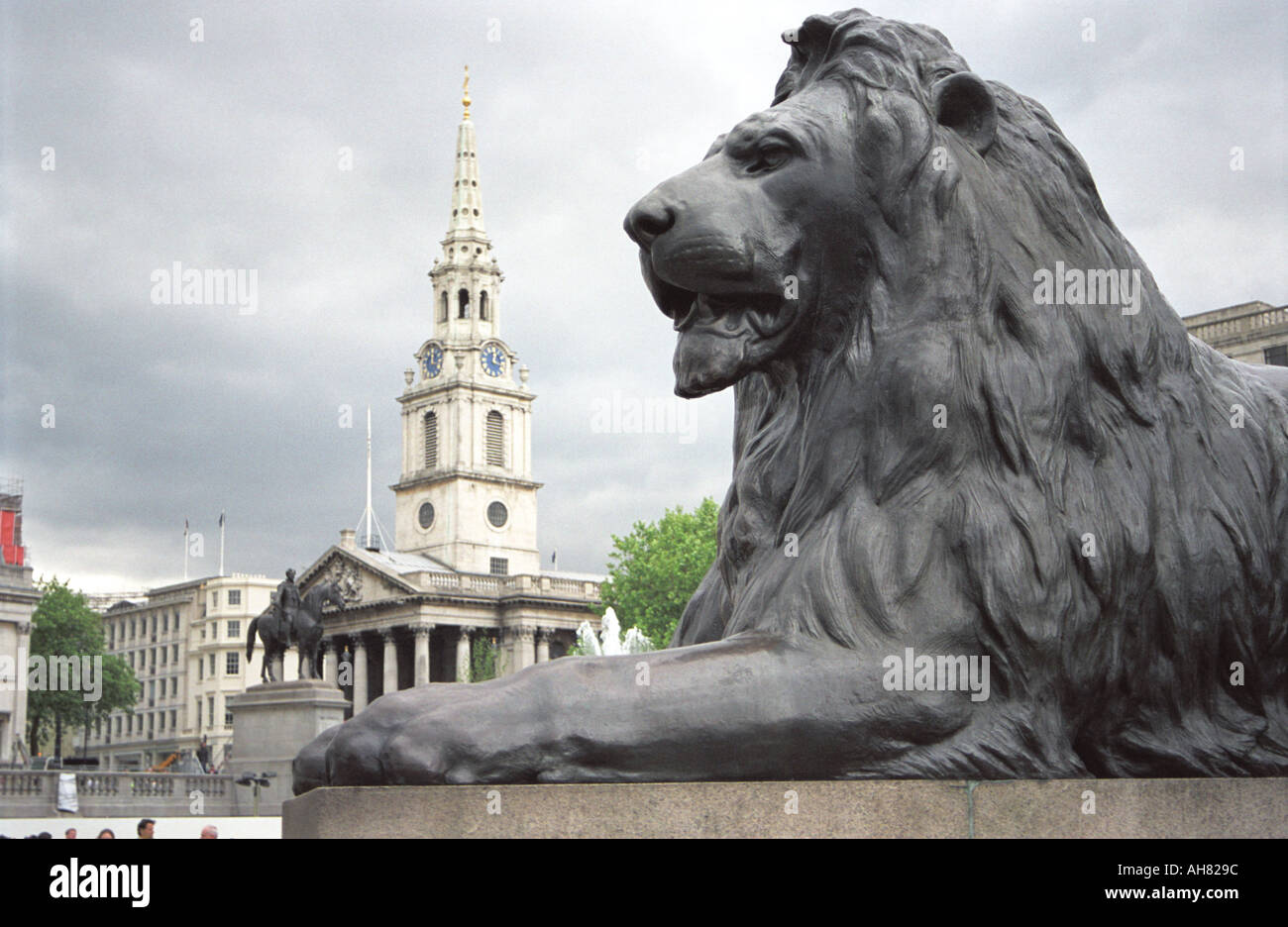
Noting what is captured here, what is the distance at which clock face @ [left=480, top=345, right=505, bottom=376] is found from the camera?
9006 cm

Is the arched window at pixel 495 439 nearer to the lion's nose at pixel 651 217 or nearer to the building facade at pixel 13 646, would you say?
the building facade at pixel 13 646

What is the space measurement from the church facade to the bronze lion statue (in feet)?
233

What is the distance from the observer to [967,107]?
329 cm

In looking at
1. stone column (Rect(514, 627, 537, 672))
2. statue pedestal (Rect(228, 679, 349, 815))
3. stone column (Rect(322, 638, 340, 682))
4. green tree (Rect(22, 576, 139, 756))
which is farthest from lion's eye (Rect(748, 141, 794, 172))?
stone column (Rect(322, 638, 340, 682))

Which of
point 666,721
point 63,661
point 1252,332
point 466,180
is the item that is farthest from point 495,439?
point 666,721

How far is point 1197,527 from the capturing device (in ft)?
10.8

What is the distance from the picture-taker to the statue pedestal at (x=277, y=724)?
30328mm

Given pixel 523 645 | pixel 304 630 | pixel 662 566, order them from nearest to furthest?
pixel 304 630 → pixel 662 566 → pixel 523 645

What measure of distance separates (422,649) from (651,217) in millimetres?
73968

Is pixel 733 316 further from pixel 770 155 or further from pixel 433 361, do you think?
pixel 433 361

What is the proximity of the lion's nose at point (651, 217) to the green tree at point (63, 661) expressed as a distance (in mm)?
68212

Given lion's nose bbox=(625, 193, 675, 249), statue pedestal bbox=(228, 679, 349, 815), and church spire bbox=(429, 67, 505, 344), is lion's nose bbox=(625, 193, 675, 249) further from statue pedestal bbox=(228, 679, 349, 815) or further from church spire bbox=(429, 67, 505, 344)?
church spire bbox=(429, 67, 505, 344)
